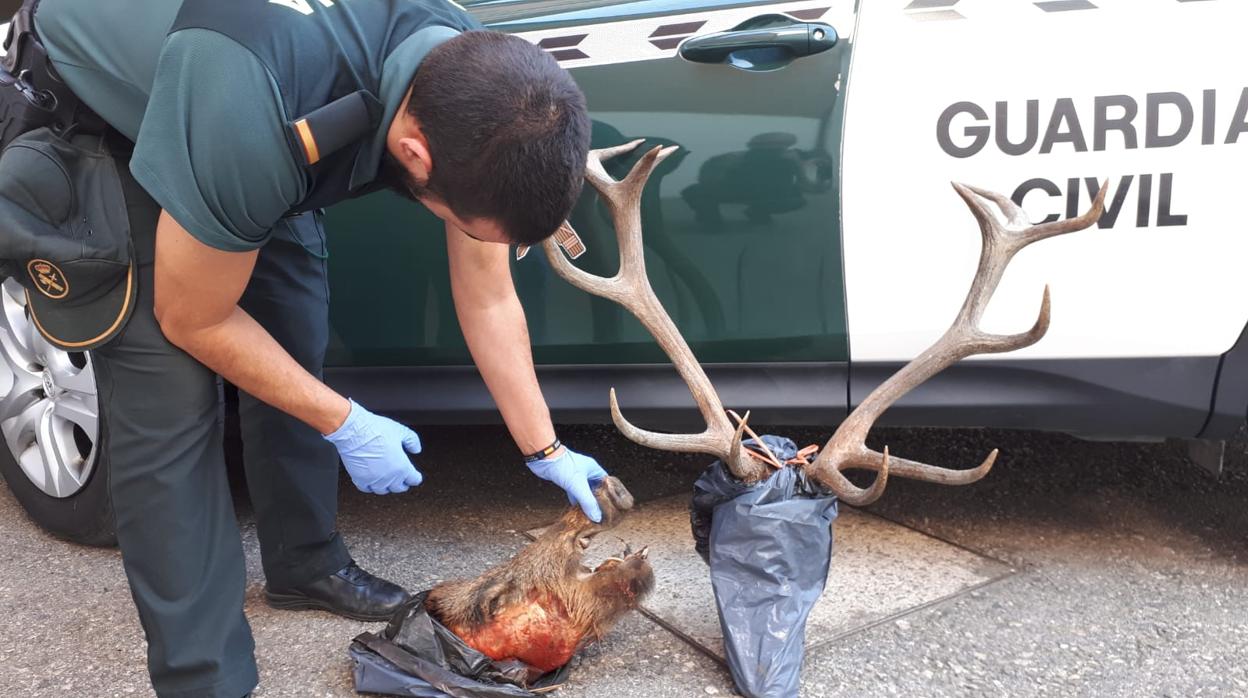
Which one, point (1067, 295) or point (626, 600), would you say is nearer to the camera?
point (626, 600)

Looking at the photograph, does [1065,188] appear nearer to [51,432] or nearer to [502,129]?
[502,129]

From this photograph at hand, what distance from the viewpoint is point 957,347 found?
219 centimetres

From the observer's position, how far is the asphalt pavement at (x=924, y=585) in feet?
7.36

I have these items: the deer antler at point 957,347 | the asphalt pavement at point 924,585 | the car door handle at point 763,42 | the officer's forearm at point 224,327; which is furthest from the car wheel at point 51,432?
the deer antler at point 957,347

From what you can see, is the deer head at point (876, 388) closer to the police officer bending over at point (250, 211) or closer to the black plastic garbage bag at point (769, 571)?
the black plastic garbage bag at point (769, 571)

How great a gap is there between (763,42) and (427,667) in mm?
1491

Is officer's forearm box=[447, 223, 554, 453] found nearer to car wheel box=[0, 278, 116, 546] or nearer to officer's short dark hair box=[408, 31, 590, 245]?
officer's short dark hair box=[408, 31, 590, 245]

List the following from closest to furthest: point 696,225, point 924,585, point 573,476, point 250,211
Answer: point 250,211, point 573,476, point 696,225, point 924,585

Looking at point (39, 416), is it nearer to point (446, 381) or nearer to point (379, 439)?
point (446, 381)

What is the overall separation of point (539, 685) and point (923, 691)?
0.79 meters

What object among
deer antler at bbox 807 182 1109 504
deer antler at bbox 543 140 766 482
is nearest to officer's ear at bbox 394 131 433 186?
deer antler at bbox 543 140 766 482

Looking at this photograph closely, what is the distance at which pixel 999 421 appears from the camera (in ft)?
8.04

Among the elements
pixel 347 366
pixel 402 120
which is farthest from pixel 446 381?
pixel 402 120

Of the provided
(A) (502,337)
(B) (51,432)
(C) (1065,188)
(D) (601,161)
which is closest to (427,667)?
(A) (502,337)
